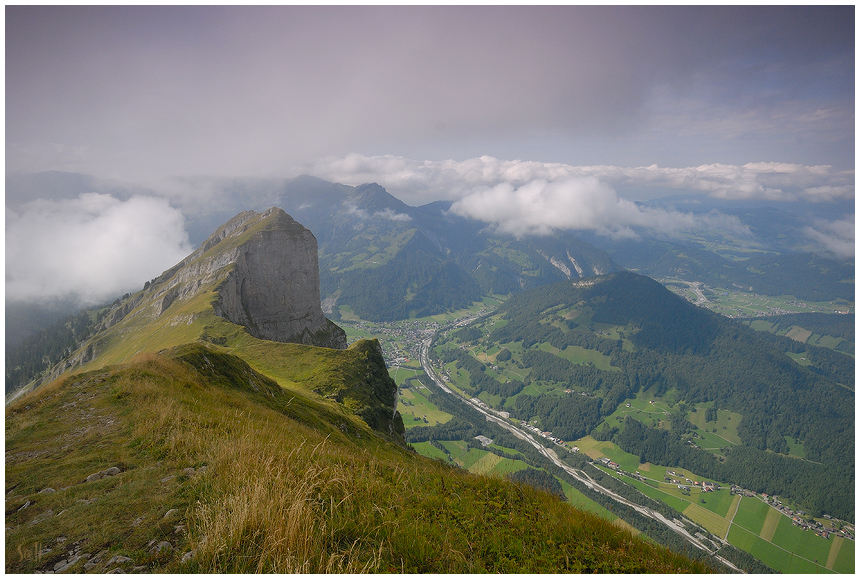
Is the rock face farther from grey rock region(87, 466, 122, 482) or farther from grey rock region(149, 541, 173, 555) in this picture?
grey rock region(149, 541, 173, 555)

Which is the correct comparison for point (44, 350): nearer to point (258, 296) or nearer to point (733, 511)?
point (258, 296)

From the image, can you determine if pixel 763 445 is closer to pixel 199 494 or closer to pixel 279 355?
pixel 279 355

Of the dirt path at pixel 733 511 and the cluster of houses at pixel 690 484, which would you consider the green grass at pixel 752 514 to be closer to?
the dirt path at pixel 733 511

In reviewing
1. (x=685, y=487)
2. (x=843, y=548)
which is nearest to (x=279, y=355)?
(x=685, y=487)

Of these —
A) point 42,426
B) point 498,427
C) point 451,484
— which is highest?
point 451,484

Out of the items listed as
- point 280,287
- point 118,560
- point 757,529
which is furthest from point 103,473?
point 757,529

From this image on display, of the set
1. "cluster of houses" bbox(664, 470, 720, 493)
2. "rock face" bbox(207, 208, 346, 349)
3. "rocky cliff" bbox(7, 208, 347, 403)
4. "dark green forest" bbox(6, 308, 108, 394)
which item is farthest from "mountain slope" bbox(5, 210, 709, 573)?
"dark green forest" bbox(6, 308, 108, 394)

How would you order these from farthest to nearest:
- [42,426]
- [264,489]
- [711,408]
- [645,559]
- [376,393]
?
1. [711,408]
2. [376,393]
3. [42,426]
4. [645,559]
5. [264,489]

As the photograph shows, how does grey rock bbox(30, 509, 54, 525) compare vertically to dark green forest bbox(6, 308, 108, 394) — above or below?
above

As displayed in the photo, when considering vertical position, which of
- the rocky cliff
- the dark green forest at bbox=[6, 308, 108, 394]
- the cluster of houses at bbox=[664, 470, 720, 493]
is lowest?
the dark green forest at bbox=[6, 308, 108, 394]

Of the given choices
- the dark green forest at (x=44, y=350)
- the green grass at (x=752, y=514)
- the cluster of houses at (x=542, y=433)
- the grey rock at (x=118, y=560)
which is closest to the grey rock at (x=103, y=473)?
the grey rock at (x=118, y=560)
